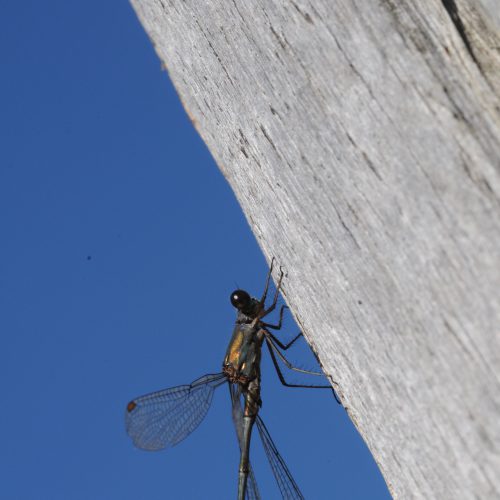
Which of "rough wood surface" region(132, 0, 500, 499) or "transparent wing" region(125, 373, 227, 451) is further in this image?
"transparent wing" region(125, 373, 227, 451)

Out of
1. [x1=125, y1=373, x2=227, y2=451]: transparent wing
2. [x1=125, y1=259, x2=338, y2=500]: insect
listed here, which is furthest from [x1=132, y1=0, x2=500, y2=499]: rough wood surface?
[x1=125, y1=373, x2=227, y2=451]: transparent wing

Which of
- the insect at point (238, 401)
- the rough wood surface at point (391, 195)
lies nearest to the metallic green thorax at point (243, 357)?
the insect at point (238, 401)

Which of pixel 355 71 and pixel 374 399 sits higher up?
pixel 355 71

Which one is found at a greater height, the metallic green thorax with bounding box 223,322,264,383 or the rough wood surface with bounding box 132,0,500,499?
the metallic green thorax with bounding box 223,322,264,383

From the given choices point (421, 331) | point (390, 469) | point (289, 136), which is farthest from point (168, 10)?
point (390, 469)

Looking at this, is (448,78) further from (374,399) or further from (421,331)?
(374,399)

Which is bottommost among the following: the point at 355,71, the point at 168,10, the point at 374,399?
the point at 374,399

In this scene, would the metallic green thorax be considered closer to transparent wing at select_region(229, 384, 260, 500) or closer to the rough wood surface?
transparent wing at select_region(229, 384, 260, 500)
